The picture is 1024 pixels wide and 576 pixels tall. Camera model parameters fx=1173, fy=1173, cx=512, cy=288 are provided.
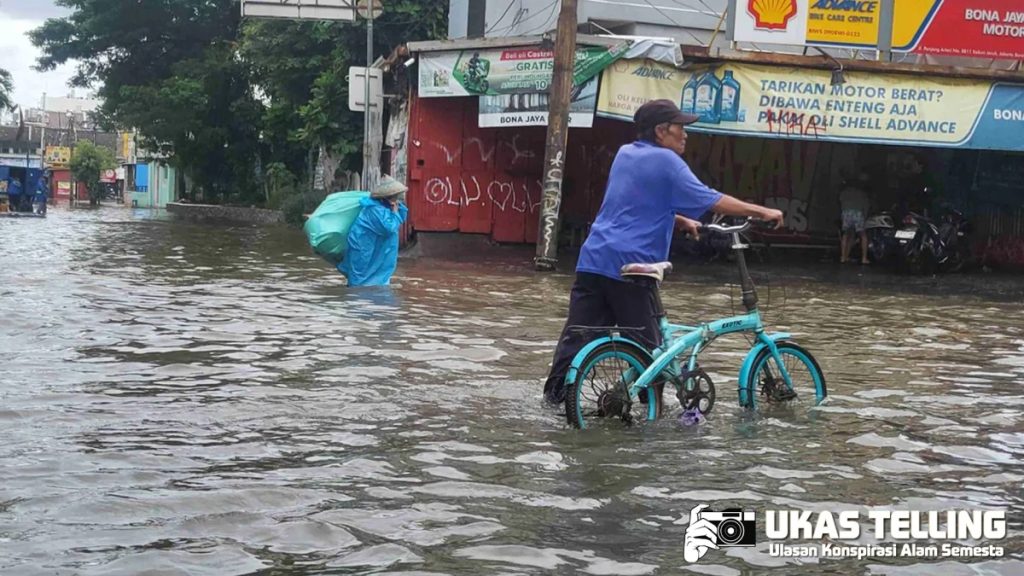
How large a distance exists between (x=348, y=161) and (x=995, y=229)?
14113 mm

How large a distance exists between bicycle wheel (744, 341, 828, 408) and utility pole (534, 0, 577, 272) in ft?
30.2

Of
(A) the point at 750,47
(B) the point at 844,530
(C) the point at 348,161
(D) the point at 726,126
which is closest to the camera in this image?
(B) the point at 844,530

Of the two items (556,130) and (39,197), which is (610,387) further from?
(39,197)

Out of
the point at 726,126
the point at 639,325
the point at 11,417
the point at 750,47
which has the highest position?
the point at 750,47

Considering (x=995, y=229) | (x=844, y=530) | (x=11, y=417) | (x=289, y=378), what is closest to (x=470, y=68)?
(x=995, y=229)

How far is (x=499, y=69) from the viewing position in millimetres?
17094

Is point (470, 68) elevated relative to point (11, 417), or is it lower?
elevated

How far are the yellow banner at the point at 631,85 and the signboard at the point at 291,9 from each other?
6.92 m

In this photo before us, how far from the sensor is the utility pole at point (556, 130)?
50.2 feet

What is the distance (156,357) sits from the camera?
784 cm

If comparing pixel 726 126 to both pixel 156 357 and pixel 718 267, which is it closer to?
pixel 718 267

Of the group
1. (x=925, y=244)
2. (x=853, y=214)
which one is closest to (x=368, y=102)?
(x=853, y=214)

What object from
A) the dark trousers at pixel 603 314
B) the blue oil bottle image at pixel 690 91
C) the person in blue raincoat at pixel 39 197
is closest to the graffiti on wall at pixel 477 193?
the blue oil bottle image at pixel 690 91

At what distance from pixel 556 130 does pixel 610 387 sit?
32.4 ft
